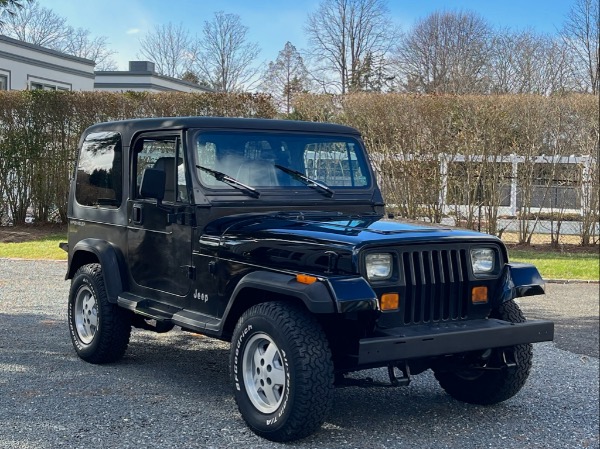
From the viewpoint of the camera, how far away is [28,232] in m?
16.1

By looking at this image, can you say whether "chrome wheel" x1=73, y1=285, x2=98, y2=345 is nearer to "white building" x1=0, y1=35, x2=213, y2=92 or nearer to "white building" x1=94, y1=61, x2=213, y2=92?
"white building" x1=0, y1=35, x2=213, y2=92

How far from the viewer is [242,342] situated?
4672mm

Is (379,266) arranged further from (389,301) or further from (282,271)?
(282,271)

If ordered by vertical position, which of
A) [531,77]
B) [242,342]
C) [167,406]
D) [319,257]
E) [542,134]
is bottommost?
[167,406]

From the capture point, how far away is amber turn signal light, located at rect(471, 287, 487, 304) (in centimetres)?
482

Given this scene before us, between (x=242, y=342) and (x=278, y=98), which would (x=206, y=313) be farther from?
(x=278, y=98)

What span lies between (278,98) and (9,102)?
556cm

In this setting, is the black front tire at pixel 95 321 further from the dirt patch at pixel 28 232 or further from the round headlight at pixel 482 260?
the dirt patch at pixel 28 232

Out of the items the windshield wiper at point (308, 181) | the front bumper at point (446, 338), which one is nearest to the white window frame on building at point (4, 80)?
the windshield wiper at point (308, 181)

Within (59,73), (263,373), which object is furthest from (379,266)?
(59,73)

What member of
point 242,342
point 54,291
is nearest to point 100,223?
point 242,342

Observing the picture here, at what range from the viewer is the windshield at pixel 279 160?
216 inches

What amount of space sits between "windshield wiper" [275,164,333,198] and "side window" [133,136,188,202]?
28.5 inches

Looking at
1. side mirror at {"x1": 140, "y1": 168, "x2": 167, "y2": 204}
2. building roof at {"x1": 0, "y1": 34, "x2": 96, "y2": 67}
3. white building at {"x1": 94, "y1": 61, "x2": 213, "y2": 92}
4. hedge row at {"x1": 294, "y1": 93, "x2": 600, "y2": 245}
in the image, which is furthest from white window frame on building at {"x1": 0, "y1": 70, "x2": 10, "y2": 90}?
side mirror at {"x1": 140, "y1": 168, "x2": 167, "y2": 204}
